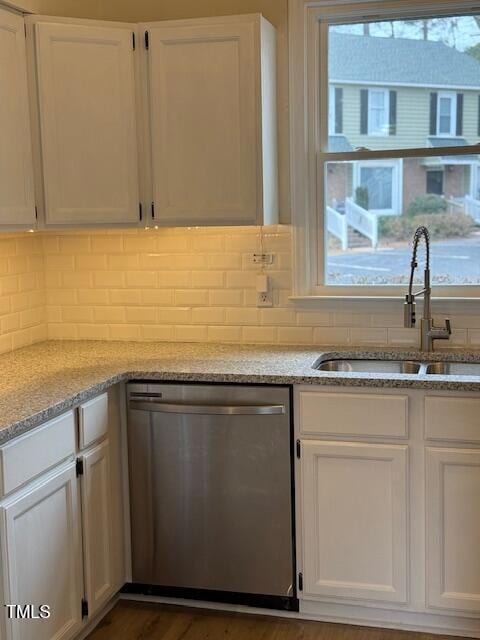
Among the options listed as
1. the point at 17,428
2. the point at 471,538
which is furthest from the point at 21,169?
the point at 471,538

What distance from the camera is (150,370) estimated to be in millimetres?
3029

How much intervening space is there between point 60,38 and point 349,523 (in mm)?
2134

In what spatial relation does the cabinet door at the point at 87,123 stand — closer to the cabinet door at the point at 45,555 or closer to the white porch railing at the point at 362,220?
the white porch railing at the point at 362,220

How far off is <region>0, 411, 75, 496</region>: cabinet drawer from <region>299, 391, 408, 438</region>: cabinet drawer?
83 cm

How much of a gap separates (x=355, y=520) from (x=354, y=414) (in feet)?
1.28

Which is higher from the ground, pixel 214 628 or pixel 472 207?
pixel 472 207

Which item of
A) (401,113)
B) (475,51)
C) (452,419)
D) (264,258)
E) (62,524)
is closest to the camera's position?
(62,524)

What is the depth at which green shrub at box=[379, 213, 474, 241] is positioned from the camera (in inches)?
133

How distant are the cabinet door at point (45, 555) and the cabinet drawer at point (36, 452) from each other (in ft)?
0.16

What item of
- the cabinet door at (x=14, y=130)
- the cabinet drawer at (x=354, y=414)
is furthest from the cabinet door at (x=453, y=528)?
the cabinet door at (x=14, y=130)

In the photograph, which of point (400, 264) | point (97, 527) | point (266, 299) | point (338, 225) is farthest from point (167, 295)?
point (97, 527)

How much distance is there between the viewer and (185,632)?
2938mm

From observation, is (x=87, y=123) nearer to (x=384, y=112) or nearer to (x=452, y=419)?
(x=384, y=112)

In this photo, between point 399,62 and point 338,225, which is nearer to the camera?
point 399,62
